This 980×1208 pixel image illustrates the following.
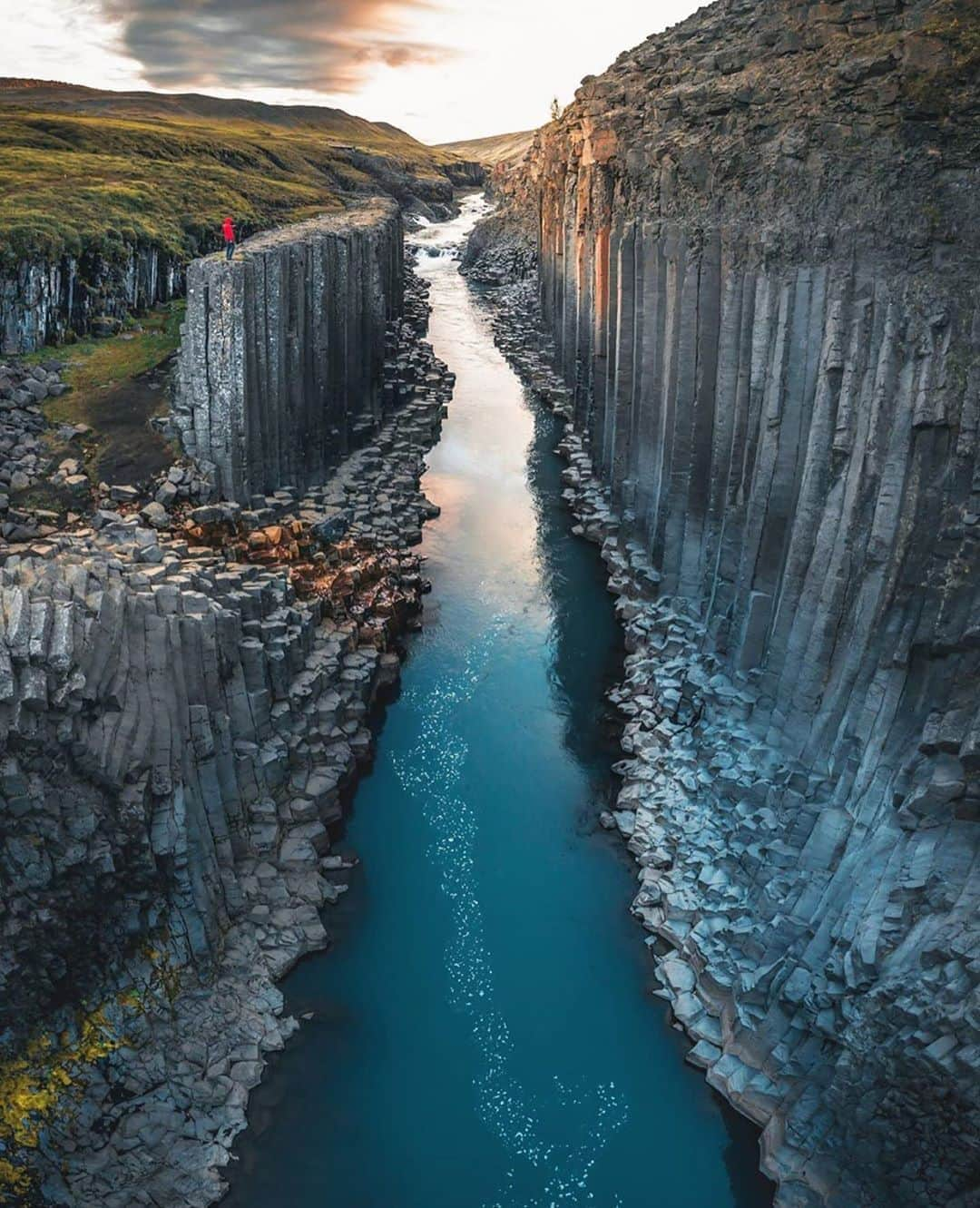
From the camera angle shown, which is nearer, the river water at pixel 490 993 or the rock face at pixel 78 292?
the river water at pixel 490 993

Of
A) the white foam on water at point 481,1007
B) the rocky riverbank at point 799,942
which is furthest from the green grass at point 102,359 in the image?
the rocky riverbank at point 799,942

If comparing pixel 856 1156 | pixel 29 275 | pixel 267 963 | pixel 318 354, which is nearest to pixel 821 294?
pixel 856 1156

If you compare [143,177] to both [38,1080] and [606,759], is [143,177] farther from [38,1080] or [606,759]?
[38,1080]

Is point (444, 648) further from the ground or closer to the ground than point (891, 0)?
closer to the ground

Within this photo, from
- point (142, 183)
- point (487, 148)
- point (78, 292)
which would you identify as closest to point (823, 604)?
point (78, 292)

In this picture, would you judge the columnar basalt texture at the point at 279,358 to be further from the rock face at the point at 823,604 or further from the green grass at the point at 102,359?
the rock face at the point at 823,604

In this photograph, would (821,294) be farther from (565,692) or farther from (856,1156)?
(856,1156)
